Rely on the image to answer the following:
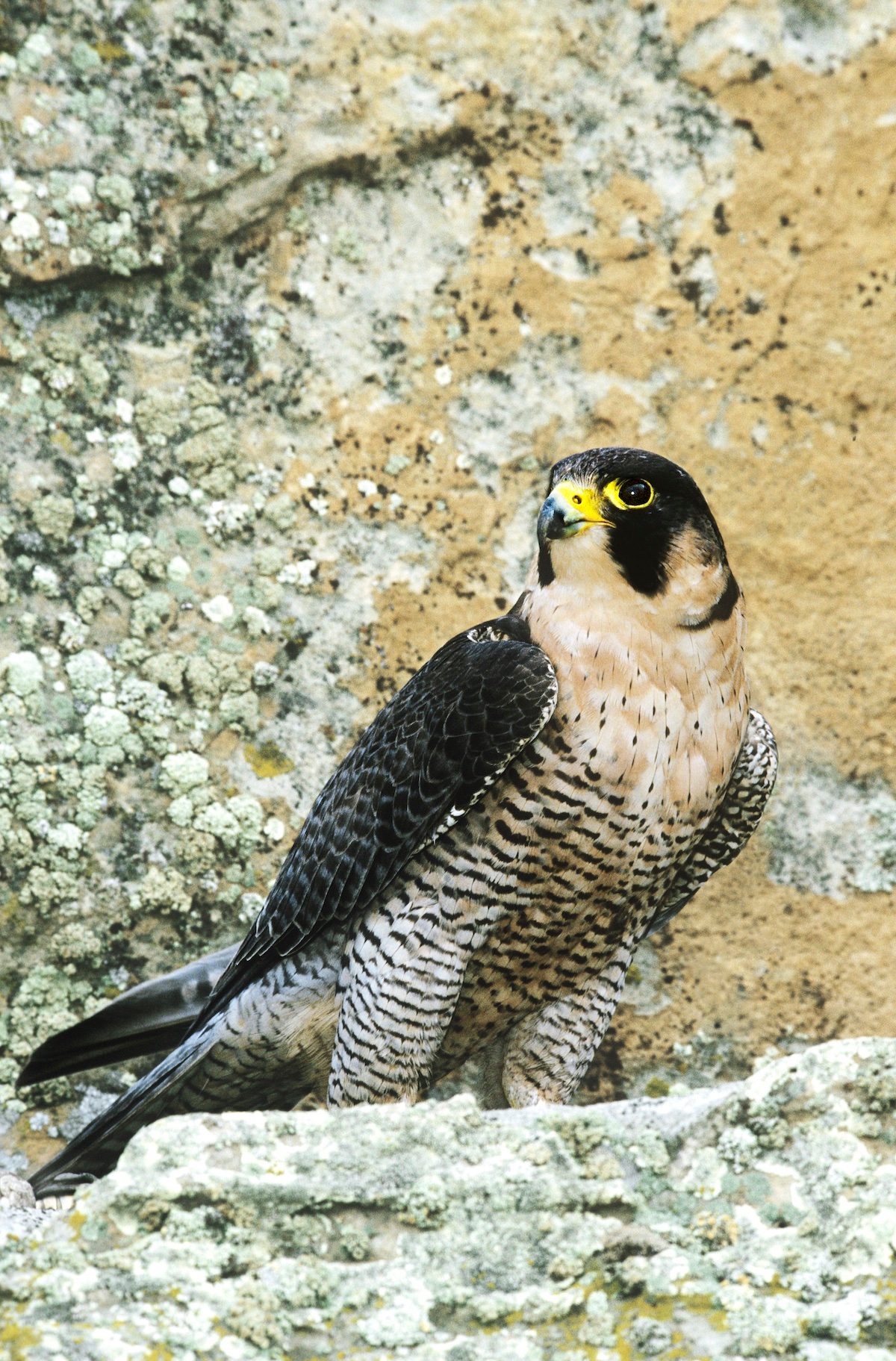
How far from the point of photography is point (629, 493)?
326 cm

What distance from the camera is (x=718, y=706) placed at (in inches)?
132

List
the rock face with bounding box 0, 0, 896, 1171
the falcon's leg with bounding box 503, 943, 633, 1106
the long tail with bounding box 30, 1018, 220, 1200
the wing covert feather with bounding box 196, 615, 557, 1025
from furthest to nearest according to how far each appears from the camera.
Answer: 1. the rock face with bounding box 0, 0, 896, 1171
2. the falcon's leg with bounding box 503, 943, 633, 1106
3. the long tail with bounding box 30, 1018, 220, 1200
4. the wing covert feather with bounding box 196, 615, 557, 1025

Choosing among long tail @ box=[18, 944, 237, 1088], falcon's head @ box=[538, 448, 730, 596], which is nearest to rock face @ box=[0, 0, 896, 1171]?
long tail @ box=[18, 944, 237, 1088]

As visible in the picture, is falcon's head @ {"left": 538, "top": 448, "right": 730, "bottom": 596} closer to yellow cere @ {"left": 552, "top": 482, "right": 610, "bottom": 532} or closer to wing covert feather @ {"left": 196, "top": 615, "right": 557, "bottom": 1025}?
yellow cere @ {"left": 552, "top": 482, "right": 610, "bottom": 532}

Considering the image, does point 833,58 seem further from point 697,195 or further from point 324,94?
point 324,94

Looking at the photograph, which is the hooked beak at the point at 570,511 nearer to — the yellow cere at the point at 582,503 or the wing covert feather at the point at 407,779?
the yellow cere at the point at 582,503

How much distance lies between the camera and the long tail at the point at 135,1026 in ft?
11.4

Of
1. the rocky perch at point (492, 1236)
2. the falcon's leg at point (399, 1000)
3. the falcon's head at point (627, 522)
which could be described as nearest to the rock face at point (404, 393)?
the falcon's leg at point (399, 1000)

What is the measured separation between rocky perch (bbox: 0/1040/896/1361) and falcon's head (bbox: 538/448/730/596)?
127cm

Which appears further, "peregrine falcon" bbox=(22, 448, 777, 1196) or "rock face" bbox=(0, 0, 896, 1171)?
"rock face" bbox=(0, 0, 896, 1171)

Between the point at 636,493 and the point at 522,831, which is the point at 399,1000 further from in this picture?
the point at 636,493

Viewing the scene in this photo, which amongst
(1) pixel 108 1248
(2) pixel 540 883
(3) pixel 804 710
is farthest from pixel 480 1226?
(3) pixel 804 710

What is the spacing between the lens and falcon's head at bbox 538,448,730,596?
3.23 meters

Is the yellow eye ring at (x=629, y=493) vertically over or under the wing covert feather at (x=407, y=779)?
over
